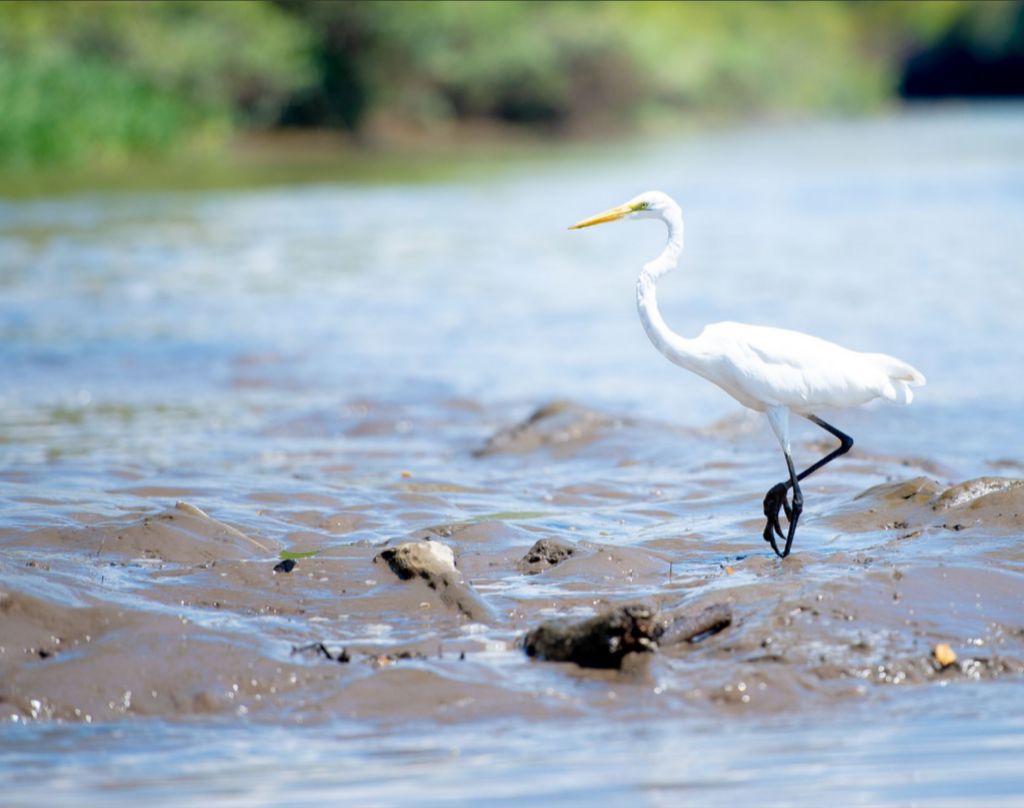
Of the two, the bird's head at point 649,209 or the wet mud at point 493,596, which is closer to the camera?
the wet mud at point 493,596

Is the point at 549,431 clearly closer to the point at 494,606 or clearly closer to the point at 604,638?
the point at 494,606

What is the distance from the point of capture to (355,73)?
4662 cm

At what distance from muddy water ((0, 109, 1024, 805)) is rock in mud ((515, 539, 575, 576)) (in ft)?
0.09

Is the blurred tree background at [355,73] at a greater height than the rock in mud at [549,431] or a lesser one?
greater

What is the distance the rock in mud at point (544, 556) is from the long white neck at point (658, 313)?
885 millimetres

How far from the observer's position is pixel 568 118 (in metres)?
52.2

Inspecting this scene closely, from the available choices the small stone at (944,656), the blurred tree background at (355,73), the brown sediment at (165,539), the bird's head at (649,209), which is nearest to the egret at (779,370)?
the bird's head at (649,209)

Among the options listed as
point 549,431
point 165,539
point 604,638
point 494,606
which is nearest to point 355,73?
point 549,431

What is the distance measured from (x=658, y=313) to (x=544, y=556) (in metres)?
1.15

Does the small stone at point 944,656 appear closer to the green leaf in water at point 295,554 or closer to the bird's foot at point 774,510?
the bird's foot at point 774,510

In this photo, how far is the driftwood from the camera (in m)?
4.97

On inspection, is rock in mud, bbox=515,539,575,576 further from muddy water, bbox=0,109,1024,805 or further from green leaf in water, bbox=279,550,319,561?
green leaf in water, bbox=279,550,319,561

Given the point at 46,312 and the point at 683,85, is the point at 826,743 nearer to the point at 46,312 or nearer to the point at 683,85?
the point at 46,312

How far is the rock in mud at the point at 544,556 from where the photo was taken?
20.4 feet
